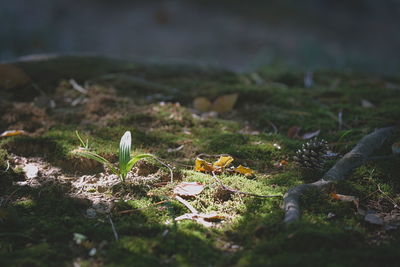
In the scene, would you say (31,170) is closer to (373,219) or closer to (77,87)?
(77,87)

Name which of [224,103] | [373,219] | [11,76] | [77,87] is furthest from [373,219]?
[11,76]

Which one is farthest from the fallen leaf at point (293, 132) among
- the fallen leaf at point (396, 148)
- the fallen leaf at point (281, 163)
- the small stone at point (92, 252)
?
the small stone at point (92, 252)

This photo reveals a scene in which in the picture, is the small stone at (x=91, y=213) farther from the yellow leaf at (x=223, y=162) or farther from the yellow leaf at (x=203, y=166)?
the yellow leaf at (x=223, y=162)

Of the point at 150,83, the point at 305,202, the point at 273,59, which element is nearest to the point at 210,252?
the point at 305,202

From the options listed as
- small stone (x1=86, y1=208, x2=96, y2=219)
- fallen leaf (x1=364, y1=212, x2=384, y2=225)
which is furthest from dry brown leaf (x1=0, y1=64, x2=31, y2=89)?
fallen leaf (x1=364, y1=212, x2=384, y2=225)

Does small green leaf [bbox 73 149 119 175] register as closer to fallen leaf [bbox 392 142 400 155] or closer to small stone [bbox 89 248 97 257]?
small stone [bbox 89 248 97 257]
